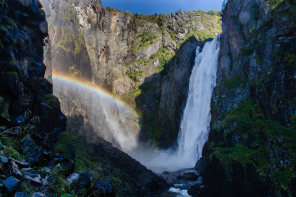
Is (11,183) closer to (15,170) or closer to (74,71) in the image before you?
(15,170)

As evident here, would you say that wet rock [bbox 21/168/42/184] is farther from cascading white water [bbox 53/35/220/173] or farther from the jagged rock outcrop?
the jagged rock outcrop

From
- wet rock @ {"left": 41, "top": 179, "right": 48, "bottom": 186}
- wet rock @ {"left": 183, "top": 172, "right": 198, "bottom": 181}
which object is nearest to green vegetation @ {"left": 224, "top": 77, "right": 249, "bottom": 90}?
wet rock @ {"left": 183, "top": 172, "right": 198, "bottom": 181}

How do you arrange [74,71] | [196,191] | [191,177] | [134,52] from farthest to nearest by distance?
[134,52] → [74,71] → [191,177] → [196,191]

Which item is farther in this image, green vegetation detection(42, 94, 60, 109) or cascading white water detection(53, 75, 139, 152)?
cascading white water detection(53, 75, 139, 152)

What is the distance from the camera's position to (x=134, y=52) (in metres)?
66.7

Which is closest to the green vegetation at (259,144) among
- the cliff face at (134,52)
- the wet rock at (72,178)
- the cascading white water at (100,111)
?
the wet rock at (72,178)

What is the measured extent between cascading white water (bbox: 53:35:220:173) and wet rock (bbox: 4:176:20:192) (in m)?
32.6

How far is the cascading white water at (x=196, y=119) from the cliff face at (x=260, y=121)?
12263mm

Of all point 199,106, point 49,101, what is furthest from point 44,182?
point 199,106

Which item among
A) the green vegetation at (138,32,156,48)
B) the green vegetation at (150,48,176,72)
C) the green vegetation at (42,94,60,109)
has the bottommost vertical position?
the green vegetation at (42,94,60,109)

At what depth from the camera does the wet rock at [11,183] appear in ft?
15.1

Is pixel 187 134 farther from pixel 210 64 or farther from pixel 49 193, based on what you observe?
pixel 49 193

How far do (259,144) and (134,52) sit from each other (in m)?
55.0

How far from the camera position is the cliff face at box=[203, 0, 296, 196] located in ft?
47.4
